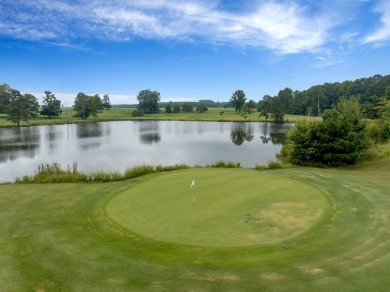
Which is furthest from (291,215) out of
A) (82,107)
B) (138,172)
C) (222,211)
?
(82,107)

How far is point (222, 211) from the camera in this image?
28.5 feet

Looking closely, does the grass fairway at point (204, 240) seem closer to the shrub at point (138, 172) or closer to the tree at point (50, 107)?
the shrub at point (138, 172)

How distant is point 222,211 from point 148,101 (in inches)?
5458

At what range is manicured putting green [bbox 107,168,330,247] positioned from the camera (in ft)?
24.2

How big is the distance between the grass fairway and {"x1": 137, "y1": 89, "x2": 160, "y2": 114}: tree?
13271 centimetres

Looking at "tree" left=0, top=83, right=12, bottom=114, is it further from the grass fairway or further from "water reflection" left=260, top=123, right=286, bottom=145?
the grass fairway

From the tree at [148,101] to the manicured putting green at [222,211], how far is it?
436ft

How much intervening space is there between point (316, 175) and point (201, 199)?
783 centimetres

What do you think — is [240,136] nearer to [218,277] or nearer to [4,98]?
[218,277]

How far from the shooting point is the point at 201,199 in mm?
9703

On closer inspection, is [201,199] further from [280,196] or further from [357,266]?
[357,266]

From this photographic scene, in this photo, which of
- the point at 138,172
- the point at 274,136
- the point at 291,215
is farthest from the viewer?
the point at 274,136

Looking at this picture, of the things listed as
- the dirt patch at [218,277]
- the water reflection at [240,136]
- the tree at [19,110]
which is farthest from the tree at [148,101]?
the dirt patch at [218,277]

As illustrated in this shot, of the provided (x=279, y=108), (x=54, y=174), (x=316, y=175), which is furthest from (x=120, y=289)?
(x=279, y=108)
